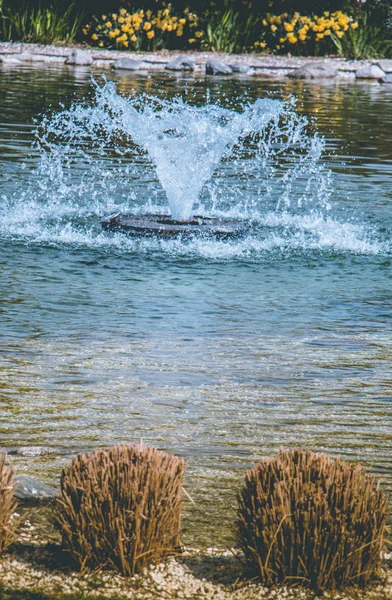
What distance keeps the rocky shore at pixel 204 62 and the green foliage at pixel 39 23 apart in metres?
0.68

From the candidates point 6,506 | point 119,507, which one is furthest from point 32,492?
point 119,507

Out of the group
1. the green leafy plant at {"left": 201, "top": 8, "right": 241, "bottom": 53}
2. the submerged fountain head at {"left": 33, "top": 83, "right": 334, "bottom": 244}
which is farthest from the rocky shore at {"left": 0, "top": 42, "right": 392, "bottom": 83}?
the submerged fountain head at {"left": 33, "top": 83, "right": 334, "bottom": 244}

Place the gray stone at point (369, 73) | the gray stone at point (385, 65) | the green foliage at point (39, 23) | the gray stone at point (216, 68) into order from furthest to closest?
the green foliage at point (39, 23)
the gray stone at point (385, 65)
the gray stone at point (369, 73)
the gray stone at point (216, 68)

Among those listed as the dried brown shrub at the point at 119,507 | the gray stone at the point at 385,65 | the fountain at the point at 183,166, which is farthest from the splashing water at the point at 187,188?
the gray stone at the point at 385,65

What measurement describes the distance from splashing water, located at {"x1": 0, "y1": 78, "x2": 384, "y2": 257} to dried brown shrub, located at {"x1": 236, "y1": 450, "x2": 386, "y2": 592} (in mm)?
6091

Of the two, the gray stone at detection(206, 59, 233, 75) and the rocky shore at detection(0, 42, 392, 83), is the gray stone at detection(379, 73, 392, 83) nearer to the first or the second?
the rocky shore at detection(0, 42, 392, 83)

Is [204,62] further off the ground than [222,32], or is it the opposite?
[222,32]

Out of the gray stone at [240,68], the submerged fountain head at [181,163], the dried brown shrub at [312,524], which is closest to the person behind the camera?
the dried brown shrub at [312,524]

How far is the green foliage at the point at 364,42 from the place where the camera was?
3181cm

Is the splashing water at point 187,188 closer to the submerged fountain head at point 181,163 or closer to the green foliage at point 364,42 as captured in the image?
the submerged fountain head at point 181,163

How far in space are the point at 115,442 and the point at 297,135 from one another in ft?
43.5

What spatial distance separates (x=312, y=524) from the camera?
3904 mm

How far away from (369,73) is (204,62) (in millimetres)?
5035

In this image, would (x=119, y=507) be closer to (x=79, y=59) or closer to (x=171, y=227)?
(x=171, y=227)
